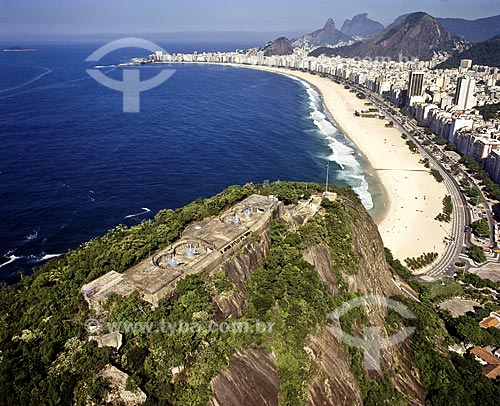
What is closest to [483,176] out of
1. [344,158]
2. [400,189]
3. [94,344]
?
[400,189]

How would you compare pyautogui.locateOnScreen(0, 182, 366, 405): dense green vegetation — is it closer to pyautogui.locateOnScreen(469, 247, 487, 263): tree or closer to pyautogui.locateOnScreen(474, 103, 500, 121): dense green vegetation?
pyautogui.locateOnScreen(469, 247, 487, 263): tree

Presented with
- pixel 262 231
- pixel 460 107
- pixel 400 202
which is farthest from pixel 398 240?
pixel 460 107

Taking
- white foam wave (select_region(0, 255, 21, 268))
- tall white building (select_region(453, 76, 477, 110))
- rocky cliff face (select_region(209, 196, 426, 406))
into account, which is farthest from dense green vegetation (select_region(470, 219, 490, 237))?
tall white building (select_region(453, 76, 477, 110))

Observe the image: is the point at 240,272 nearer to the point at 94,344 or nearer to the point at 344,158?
the point at 94,344

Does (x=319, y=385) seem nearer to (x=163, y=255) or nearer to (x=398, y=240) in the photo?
(x=163, y=255)

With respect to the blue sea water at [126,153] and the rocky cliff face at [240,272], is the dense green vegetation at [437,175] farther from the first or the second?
the rocky cliff face at [240,272]

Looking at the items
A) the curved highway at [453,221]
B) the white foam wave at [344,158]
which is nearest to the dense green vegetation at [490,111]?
the curved highway at [453,221]
